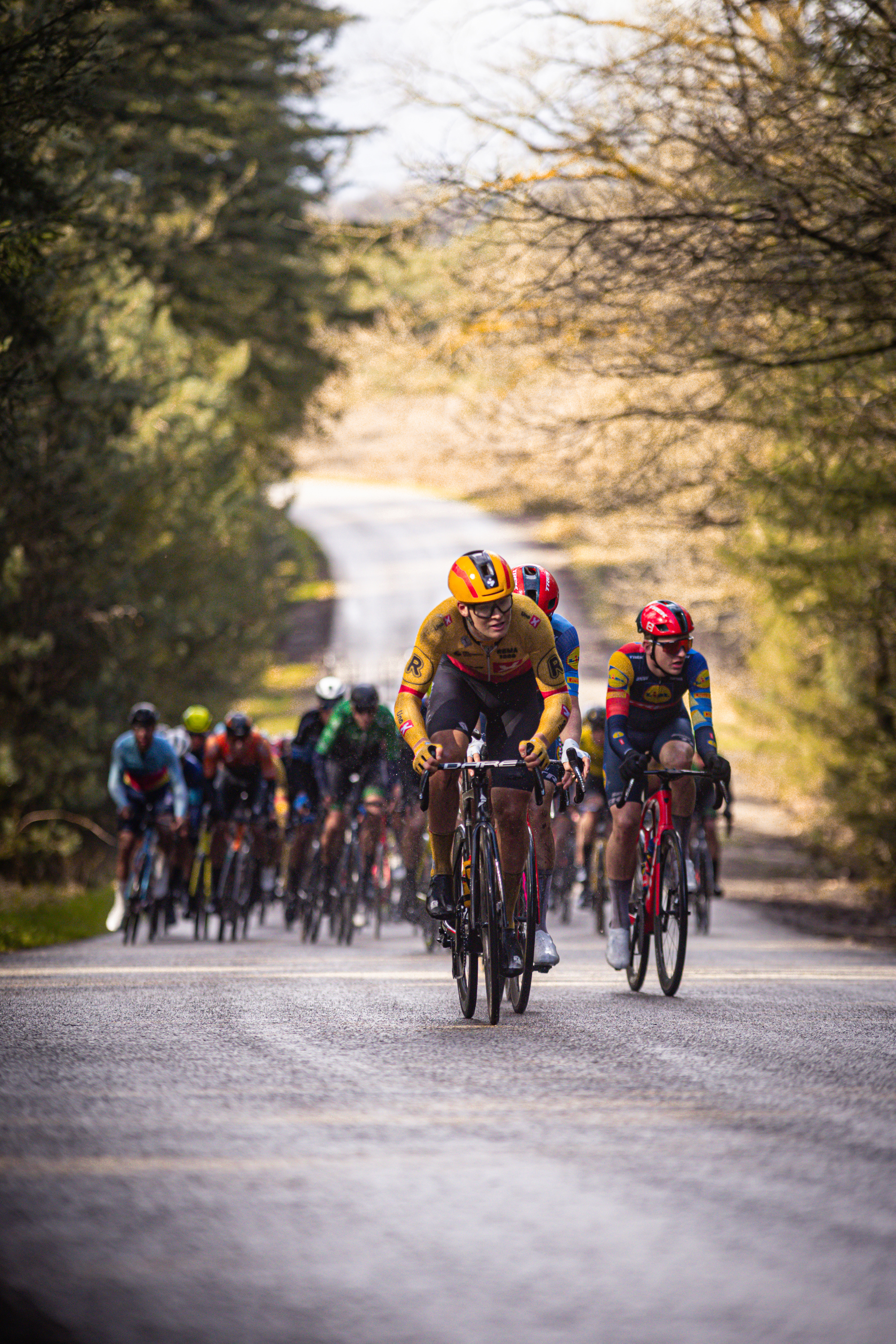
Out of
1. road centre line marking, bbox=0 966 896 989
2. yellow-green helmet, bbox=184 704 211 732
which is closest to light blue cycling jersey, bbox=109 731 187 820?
yellow-green helmet, bbox=184 704 211 732

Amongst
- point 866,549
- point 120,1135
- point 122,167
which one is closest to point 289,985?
point 120,1135

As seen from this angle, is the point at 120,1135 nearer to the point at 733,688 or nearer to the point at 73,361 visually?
the point at 73,361

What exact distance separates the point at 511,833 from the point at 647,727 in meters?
2.30

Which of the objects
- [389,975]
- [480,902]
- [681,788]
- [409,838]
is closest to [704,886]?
[409,838]

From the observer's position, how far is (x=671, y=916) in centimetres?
920

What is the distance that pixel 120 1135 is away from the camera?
5207 millimetres

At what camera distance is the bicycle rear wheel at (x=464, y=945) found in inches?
313

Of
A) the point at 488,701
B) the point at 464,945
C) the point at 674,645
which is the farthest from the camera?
the point at 674,645

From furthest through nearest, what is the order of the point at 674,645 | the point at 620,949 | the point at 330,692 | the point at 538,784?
the point at 330,692 < the point at 674,645 < the point at 620,949 < the point at 538,784

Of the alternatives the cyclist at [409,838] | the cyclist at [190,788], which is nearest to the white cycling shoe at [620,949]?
the cyclist at [409,838]

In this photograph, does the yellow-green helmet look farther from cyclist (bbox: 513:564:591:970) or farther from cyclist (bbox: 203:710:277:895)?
cyclist (bbox: 513:564:591:970)

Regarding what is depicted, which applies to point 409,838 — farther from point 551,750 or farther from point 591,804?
point 551,750

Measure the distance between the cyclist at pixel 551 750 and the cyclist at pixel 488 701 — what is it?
0.14m

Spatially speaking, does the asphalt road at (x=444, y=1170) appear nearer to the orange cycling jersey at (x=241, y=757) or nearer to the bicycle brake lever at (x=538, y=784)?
the bicycle brake lever at (x=538, y=784)
